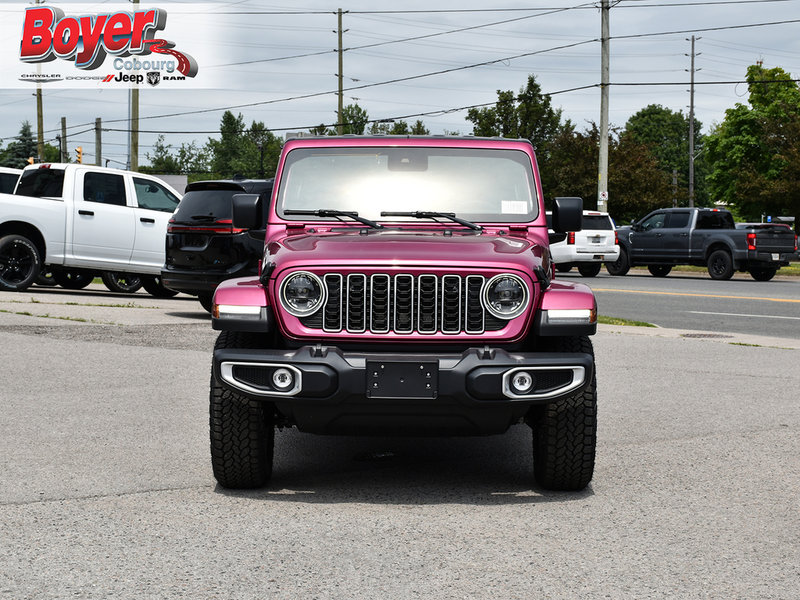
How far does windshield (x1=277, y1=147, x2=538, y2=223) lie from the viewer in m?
6.65

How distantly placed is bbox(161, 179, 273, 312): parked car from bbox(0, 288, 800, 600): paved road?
5185mm

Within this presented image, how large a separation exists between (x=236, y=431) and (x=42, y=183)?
1373 cm

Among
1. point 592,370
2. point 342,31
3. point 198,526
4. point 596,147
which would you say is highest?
point 342,31

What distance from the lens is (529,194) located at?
6.77 m

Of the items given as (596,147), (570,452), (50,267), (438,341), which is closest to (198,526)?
(438,341)

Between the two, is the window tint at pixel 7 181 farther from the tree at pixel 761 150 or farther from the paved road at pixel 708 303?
the tree at pixel 761 150

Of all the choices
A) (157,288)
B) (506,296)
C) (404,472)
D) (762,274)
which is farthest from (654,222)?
(506,296)

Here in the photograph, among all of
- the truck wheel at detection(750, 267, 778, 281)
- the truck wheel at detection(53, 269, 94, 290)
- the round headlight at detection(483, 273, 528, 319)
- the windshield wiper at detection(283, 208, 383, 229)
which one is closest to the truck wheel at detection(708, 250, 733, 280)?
the truck wheel at detection(750, 267, 778, 281)

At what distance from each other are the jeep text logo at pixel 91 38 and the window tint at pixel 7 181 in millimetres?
23347

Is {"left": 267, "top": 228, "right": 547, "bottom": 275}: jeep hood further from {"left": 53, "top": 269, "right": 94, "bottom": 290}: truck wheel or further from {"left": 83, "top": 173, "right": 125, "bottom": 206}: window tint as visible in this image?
{"left": 53, "top": 269, "right": 94, "bottom": 290}: truck wheel

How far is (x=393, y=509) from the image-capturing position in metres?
5.41

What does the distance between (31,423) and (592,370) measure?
4072mm

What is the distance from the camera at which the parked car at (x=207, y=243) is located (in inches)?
569

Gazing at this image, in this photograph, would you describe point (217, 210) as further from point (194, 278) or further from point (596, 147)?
point (596, 147)
